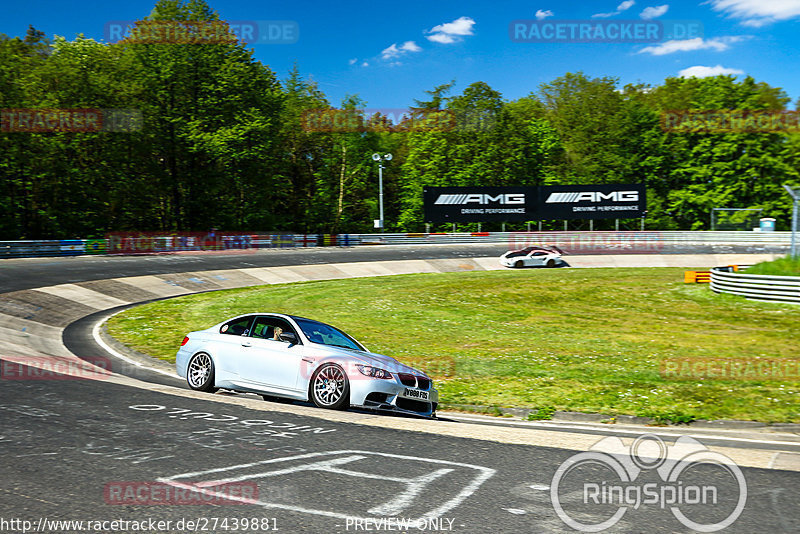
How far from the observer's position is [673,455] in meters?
6.77

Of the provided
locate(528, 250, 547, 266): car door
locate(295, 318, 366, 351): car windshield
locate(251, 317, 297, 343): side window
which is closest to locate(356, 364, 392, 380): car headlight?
locate(295, 318, 366, 351): car windshield

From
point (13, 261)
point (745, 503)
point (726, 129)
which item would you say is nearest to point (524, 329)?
point (745, 503)

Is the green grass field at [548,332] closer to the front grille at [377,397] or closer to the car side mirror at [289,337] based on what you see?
the front grille at [377,397]

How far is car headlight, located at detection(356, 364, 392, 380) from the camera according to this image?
30.8 feet

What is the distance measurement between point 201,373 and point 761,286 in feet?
72.2

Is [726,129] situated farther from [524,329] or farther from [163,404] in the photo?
[163,404]

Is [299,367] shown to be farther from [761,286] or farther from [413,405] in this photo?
[761,286]

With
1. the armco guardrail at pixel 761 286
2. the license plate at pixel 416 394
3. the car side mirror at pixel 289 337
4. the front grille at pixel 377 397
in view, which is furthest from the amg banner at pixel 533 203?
the front grille at pixel 377 397

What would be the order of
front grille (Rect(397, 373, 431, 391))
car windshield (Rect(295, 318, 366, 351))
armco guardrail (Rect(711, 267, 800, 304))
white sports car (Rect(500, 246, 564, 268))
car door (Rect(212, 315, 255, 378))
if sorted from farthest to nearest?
white sports car (Rect(500, 246, 564, 268)) < armco guardrail (Rect(711, 267, 800, 304)) < car door (Rect(212, 315, 255, 378)) < car windshield (Rect(295, 318, 366, 351)) < front grille (Rect(397, 373, 431, 391))

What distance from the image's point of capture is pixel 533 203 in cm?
5694

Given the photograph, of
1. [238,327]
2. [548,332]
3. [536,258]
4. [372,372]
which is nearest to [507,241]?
[536,258]

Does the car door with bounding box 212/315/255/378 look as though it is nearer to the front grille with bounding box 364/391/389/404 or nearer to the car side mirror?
the car side mirror

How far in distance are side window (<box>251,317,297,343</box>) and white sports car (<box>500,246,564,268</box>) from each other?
31.5 metres

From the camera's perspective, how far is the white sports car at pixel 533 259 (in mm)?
Result: 40594
